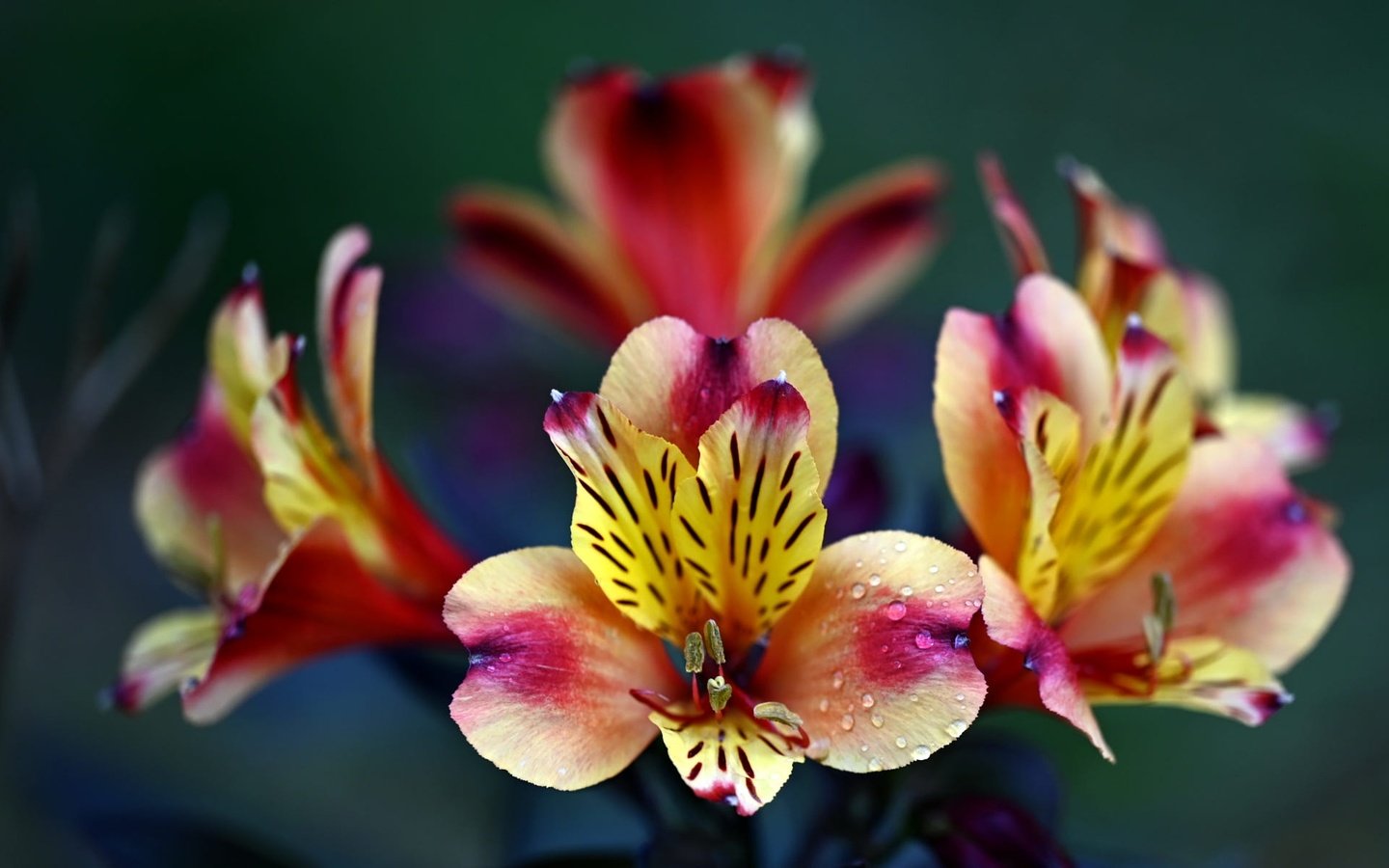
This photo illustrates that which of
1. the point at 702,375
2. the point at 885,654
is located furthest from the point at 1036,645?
the point at 702,375

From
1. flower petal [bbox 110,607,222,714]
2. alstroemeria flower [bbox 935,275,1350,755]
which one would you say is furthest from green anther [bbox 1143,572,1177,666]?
flower petal [bbox 110,607,222,714]

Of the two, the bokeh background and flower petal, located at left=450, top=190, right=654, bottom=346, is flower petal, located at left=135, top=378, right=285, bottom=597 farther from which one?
the bokeh background

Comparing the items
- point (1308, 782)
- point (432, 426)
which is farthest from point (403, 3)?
point (1308, 782)

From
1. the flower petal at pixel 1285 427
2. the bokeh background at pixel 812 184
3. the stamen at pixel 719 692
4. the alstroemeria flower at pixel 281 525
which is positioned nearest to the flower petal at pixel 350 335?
the alstroemeria flower at pixel 281 525

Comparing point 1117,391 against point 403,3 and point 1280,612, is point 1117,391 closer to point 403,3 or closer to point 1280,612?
point 1280,612

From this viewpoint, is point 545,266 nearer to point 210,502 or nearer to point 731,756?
point 210,502
